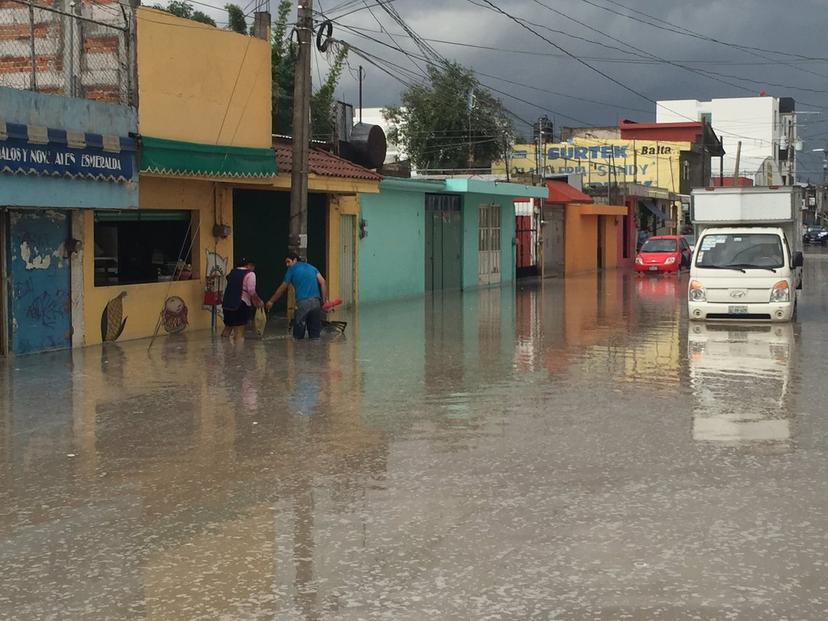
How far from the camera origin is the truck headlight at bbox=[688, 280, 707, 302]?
2136cm

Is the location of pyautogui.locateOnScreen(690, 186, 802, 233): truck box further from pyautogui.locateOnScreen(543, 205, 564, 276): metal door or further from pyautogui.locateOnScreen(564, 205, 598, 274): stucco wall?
pyautogui.locateOnScreen(564, 205, 598, 274): stucco wall

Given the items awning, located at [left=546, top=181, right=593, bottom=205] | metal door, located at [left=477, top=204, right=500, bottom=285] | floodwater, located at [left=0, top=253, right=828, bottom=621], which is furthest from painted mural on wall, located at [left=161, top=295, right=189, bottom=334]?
awning, located at [left=546, top=181, right=593, bottom=205]

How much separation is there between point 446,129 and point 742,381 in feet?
163

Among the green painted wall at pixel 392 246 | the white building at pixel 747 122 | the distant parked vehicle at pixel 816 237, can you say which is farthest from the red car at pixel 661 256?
the white building at pixel 747 122

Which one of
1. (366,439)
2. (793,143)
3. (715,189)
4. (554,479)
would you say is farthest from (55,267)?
(793,143)

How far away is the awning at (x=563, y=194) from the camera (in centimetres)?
4525

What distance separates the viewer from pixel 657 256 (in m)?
44.7

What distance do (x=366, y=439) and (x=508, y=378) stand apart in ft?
14.3

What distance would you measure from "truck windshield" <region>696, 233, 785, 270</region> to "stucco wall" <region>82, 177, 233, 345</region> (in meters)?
9.33

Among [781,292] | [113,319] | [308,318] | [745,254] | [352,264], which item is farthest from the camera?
[352,264]

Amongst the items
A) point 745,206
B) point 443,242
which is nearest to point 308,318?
point 745,206

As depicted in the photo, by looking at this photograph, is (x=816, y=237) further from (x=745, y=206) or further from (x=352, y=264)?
(x=745, y=206)

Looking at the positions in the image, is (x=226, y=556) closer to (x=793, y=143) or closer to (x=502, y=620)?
(x=502, y=620)

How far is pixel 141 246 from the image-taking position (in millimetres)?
19844
